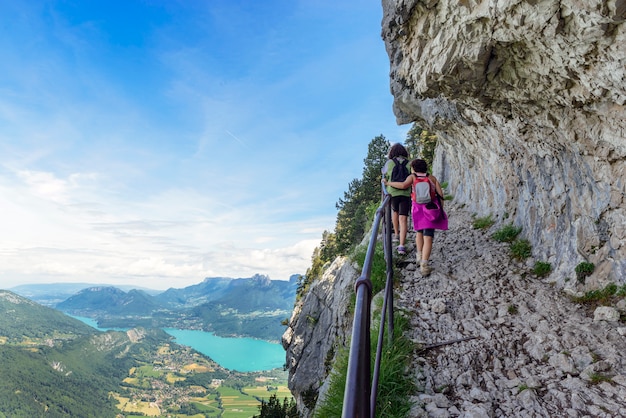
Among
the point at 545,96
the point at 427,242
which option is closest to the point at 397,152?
the point at 427,242

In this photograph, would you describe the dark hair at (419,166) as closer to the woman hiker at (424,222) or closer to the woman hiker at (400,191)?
the woman hiker at (424,222)

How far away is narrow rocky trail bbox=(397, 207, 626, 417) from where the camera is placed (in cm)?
338

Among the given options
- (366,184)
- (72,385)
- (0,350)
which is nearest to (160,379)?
(72,385)

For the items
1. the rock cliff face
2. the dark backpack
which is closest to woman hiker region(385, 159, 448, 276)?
the dark backpack

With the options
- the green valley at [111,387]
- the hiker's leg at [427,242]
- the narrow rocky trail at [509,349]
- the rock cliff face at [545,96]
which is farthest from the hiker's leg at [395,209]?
the green valley at [111,387]

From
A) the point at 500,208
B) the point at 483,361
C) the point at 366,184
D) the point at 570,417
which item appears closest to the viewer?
the point at 570,417

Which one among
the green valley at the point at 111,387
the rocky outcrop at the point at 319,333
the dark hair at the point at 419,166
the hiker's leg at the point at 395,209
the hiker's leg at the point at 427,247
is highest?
the dark hair at the point at 419,166

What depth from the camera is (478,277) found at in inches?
259

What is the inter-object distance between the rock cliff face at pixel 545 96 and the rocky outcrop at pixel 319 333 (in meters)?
4.52

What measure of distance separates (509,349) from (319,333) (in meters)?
7.32

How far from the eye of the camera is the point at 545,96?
562 cm

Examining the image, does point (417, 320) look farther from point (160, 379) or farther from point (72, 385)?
point (160, 379)

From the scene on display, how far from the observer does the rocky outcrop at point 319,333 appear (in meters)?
8.26

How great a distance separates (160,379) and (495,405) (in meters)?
207
